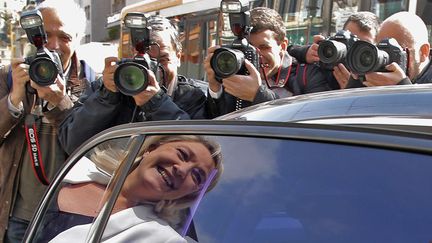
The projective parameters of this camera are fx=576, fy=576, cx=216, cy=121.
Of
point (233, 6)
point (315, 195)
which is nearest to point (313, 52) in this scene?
point (233, 6)

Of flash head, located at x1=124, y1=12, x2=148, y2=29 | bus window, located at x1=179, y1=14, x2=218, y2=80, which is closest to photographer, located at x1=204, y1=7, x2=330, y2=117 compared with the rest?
flash head, located at x1=124, y1=12, x2=148, y2=29

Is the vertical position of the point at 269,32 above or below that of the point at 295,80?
above

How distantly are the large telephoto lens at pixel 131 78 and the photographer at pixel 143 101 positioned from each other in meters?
0.02

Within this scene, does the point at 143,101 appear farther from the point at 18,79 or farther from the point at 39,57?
the point at 18,79

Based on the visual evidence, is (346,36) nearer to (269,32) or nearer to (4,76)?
(269,32)

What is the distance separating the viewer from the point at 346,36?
286cm

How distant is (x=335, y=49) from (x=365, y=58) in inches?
11.2

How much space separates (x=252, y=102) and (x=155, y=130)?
1044 mm

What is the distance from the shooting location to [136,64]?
101 inches

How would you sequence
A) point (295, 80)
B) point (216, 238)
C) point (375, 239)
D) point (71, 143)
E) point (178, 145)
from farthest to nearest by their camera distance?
point (295, 80) → point (71, 143) → point (178, 145) → point (216, 238) → point (375, 239)

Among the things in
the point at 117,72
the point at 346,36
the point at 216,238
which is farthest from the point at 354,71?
the point at 216,238

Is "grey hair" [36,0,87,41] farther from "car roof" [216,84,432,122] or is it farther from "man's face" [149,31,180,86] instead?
"car roof" [216,84,432,122]

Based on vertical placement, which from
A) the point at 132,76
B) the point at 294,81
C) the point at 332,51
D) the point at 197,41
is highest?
the point at 332,51

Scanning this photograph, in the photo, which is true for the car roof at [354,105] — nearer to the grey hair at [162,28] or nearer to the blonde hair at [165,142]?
the blonde hair at [165,142]
